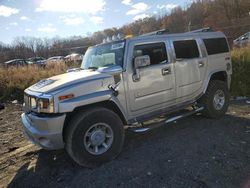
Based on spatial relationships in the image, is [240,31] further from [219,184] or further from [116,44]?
[219,184]

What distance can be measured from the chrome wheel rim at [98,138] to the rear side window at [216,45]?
3.07 metres

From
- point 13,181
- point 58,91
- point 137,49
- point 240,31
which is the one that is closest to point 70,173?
point 13,181

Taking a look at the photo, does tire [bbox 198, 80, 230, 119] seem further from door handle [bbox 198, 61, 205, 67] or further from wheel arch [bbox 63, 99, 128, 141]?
wheel arch [bbox 63, 99, 128, 141]

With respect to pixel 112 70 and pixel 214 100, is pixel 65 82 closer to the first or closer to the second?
pixel 112 70

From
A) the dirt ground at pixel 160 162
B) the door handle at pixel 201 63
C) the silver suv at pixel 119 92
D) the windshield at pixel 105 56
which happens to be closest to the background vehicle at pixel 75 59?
the windshield at pixel 105 56

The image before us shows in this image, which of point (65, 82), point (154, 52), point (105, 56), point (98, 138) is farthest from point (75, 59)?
point (98, 138)

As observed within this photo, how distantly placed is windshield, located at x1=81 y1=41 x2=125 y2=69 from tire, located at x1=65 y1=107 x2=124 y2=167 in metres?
1.00

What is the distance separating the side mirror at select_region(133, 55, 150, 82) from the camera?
Answer: 14.5 ft

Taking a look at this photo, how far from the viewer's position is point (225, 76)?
6270mm

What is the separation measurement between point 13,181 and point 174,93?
10.4 feet

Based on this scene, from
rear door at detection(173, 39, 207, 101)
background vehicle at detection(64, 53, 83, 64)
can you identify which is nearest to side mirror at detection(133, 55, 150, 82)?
rear door at detection(173, 39, 207, 101)

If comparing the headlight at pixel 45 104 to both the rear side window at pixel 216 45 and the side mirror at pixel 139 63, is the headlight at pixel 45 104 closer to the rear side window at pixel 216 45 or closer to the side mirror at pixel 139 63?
the side mirror at pixel 139 63

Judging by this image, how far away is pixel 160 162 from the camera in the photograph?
4.14 m

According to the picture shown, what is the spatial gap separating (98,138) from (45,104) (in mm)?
972
